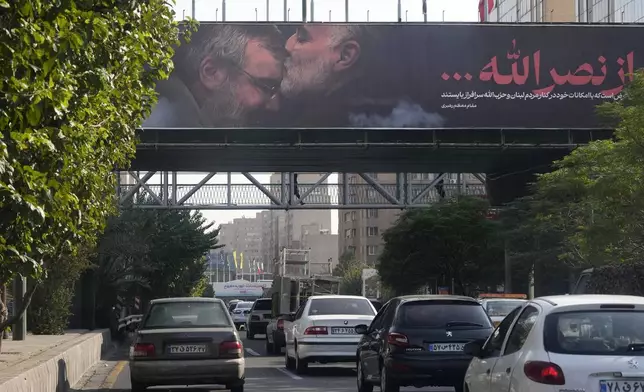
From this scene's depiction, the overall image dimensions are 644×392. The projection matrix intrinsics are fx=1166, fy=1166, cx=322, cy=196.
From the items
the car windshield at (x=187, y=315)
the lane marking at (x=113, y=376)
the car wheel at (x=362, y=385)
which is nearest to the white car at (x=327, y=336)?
the lane marking at (x=113, y=376)

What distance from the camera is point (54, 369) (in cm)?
1631

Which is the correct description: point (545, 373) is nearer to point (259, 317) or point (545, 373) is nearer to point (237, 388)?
point (237, 388)

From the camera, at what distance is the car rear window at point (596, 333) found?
9.00 meters

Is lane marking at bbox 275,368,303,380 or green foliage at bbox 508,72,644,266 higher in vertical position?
green foliage at bbox 508,72,644,266

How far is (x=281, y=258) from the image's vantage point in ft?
156

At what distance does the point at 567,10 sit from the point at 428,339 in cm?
7937

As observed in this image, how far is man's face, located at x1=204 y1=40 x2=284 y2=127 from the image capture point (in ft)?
125

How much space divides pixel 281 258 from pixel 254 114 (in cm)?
1093

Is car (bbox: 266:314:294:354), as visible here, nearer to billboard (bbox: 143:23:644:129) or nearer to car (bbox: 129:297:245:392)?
billboard (bbox: 143:23:644:129)

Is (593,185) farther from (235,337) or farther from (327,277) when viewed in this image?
(327,277)

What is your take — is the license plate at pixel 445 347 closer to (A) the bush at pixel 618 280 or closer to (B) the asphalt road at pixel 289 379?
(B) the asphalt road at pixel 289 379

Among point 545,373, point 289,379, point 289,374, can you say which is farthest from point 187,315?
point 545,373

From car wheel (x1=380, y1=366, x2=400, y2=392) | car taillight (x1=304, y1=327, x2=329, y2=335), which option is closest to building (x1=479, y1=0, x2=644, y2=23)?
car taillight (x1=304, y1=327, x2=329, y2=335)

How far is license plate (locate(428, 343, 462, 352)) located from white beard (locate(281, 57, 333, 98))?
2329cm
